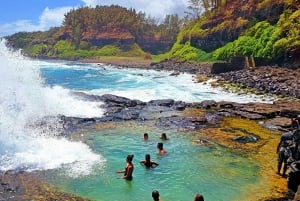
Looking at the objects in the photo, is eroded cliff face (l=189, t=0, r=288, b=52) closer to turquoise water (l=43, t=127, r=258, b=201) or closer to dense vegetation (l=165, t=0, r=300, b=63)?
dense vegetation (l=165, t=0, r=300, b=63)

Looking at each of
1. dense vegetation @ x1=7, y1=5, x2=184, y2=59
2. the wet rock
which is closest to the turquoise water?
the wet rock

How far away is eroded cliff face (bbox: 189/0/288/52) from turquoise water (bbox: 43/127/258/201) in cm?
4246

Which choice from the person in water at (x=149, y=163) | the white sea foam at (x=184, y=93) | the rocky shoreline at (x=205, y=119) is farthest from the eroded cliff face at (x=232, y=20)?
the person in water at (x=149, y=163)

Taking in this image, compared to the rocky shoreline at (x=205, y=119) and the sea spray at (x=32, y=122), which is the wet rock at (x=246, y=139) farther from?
the sea spray at (x=32, y=122)

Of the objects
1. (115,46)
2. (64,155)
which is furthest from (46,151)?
(115,46)

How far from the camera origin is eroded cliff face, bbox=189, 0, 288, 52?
62.9m

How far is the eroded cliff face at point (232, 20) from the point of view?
2478 inches

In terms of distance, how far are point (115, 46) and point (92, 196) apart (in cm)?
12738

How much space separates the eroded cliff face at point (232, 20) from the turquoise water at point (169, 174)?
42462 mm

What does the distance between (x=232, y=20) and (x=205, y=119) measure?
53.7m

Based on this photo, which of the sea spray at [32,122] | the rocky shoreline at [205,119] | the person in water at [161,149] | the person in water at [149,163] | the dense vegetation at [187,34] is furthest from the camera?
the dense vegetation at [187,34]

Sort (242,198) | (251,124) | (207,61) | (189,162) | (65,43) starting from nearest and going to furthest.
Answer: (242,198) < (189,162) < (251,124) < (207,61) < (65,43)

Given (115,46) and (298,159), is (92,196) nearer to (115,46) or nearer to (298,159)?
(298,159)

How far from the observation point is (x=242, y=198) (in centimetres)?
1484
